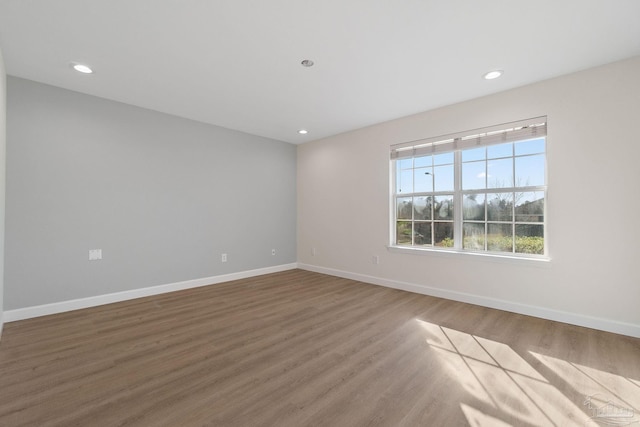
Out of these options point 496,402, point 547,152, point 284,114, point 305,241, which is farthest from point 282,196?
point 496,402

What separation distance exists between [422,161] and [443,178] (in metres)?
0.42

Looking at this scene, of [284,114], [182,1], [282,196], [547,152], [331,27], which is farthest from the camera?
[282,196]

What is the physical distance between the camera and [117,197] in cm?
366

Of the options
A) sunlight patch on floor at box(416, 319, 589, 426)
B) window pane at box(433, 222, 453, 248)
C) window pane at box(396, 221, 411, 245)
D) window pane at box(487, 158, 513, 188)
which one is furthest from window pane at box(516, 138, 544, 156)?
sunlight patch on floor at box(416, 319, 589, 426)

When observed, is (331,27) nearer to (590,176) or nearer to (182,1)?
(182,1)

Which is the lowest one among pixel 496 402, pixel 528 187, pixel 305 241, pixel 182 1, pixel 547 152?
pixel 496 402

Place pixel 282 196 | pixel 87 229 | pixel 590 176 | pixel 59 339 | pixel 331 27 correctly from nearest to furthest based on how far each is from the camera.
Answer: pixel 331 27
pixel 59 339
pixel 590 176
pixel 87 229
pixel 282 196

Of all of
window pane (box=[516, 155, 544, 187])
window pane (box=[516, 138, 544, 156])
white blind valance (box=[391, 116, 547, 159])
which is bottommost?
window pane (box=[516, 155, 544, 187])

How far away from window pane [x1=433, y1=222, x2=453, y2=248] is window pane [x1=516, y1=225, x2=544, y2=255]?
2.58ft

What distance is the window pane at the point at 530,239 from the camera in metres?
3.16

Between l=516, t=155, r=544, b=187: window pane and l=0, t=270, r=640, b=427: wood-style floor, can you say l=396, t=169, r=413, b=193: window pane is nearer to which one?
l=516, t=155, r=544, b=187: window pane

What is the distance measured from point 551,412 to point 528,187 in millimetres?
2454

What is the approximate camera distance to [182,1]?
193cm

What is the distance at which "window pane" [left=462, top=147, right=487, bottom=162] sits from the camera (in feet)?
11.8
